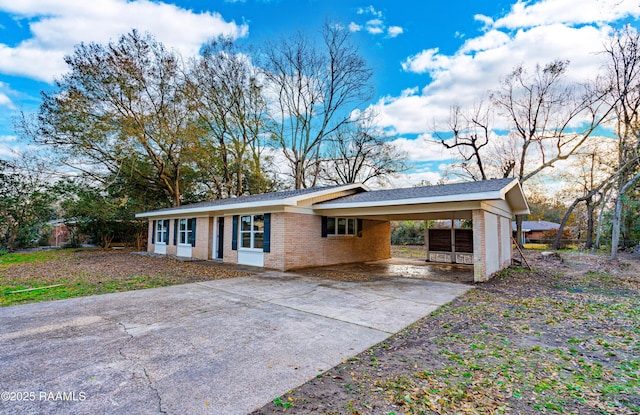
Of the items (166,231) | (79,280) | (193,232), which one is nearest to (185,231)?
(193,232)

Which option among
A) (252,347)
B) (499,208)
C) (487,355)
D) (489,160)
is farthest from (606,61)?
(252,347)

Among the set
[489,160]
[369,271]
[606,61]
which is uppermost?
[606,61]

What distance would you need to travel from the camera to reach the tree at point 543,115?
18844 millimetres

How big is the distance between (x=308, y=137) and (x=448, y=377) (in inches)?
903

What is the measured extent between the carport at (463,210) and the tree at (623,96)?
543 centimetres

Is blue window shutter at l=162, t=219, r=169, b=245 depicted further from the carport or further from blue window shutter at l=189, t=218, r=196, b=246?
the carport

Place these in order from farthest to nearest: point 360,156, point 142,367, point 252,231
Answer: point 360,156
point 252,231
point 142,367

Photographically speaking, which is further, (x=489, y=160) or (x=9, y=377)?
(x=489, y=160)

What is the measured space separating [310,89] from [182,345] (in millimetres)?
22339

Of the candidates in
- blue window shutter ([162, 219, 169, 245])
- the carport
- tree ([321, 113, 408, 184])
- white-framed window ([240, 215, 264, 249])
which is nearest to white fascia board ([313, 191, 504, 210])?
the carport

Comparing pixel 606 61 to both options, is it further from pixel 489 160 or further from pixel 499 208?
pixel 499 208

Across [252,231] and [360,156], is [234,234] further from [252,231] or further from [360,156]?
[360,156]

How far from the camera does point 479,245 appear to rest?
8.28m

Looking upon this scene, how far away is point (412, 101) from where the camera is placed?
1619cm
